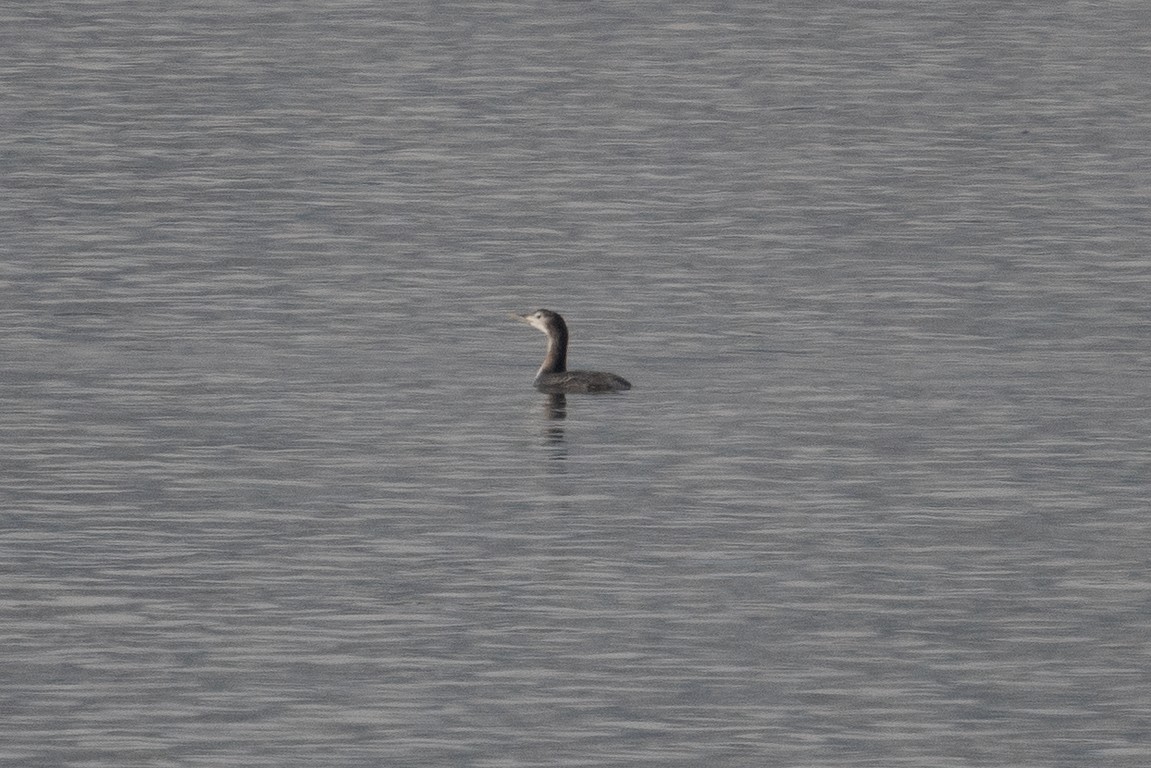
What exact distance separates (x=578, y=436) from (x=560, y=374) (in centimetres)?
293

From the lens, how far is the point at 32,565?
27.3 m

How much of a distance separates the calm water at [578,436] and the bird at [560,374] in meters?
0.34

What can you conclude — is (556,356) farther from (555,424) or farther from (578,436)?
(578,436)

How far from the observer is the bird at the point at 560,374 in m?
37.0

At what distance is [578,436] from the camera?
34.5 m

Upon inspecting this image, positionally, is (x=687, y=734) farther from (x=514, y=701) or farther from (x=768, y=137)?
(x=768, y=137)

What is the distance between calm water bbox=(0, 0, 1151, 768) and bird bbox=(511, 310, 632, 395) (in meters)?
0.34

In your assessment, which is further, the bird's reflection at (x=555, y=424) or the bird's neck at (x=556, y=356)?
the bird's neck at (x=556, y=356)

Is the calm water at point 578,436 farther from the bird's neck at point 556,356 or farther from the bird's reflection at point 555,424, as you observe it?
the bird's neck at point 556,356

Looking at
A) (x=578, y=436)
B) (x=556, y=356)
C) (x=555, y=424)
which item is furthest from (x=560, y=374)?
(x=578, y=436)

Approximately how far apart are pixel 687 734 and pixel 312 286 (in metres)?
25.0

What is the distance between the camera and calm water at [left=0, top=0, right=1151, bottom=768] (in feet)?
75.1

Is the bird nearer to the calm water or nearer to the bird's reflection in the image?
the bird's reflection

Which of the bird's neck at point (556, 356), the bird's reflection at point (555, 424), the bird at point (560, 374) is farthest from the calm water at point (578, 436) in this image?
the bird's neck at point (556, 356)
